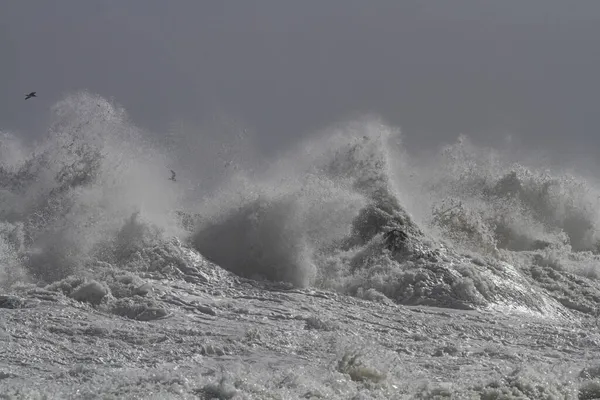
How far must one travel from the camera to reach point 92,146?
599 inches

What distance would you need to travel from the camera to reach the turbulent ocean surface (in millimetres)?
8070

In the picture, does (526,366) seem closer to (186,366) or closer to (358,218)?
(186,366)

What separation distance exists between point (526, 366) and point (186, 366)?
4.11m

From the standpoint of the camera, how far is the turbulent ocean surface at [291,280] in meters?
8.07

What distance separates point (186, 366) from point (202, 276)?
160 inches

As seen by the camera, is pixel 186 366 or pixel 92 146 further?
pixel 92 146

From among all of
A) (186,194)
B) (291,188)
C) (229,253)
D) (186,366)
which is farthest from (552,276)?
(186,366)

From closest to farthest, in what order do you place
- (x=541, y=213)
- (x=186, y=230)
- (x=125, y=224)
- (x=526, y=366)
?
1. (x=526, y=366)
2. (x=125, y=224)
3. (x=186, y=230)
4. (x=541, y=213)

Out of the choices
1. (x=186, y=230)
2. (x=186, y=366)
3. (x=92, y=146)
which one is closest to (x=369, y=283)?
(x=186, y=230)

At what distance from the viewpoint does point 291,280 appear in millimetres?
12531

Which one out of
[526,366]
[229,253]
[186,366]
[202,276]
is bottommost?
[186,366]

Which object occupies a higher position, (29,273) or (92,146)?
(92,146)

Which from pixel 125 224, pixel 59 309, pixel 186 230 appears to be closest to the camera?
pixel 59 309

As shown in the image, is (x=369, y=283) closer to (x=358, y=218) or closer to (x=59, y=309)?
(x=358, y=218)
